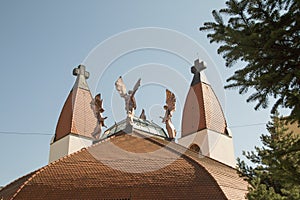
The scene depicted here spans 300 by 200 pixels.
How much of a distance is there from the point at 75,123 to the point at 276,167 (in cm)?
1793

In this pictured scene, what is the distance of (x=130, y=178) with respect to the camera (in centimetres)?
1151

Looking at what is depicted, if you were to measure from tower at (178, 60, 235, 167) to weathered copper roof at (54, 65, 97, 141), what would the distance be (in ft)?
18.3

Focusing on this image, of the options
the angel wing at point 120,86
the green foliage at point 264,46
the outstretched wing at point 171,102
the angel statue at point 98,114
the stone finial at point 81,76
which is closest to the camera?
the green foliage at point 264,46

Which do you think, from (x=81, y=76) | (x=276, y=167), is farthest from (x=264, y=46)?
(x=81, y=76)

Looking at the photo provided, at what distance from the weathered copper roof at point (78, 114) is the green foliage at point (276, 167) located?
48.9 feet

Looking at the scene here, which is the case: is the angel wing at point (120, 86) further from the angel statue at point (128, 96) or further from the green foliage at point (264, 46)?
the green foliage at point (264, 46)

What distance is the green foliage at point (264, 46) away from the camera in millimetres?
3652

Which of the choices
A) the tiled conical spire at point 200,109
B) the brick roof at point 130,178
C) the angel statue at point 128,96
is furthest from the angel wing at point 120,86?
the tiled conical spire at point 200,109

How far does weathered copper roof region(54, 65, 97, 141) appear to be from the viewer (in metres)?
20.8

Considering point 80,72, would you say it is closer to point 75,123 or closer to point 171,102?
point 75,123

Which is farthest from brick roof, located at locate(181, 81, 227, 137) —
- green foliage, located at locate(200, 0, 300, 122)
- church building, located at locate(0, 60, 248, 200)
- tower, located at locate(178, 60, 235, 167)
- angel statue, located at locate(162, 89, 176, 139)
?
green foliage, located at locate(200, 0, 300, 122)

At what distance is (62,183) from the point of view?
37.9 ft

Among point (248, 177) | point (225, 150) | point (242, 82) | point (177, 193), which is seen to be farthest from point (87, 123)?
point (242, 82)

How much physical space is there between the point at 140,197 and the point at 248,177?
5.43 metres
